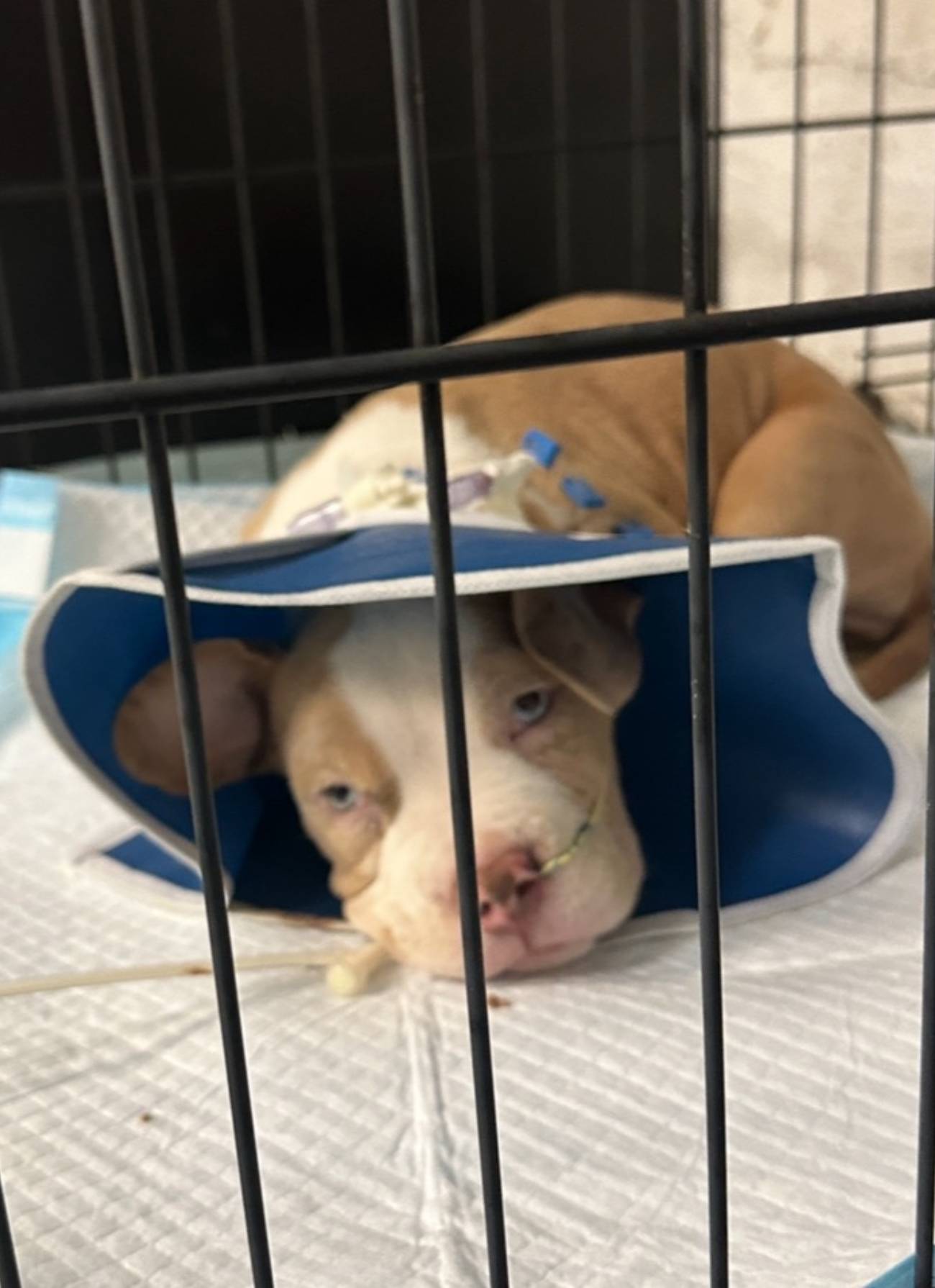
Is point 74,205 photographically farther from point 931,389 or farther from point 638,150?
point 931,389

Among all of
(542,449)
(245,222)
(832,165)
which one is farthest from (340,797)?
(832,165)

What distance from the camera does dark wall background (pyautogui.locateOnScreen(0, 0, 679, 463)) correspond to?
2.17m

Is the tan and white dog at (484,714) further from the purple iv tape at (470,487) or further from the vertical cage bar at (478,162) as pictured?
the vertical cage bar at (478,162)

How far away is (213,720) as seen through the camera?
1.11 m

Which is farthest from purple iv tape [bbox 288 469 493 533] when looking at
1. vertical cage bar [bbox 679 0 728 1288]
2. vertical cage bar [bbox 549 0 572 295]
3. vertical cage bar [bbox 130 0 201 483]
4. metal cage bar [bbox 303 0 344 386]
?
vertical cage bar [bbox 549 0 572 295]

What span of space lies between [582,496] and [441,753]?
35cm

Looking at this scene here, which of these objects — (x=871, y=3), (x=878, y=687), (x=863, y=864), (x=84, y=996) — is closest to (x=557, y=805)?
(x=863, y=864)

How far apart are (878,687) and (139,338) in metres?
1.04

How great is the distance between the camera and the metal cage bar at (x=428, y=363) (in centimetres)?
49

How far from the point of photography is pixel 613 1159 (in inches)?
30.9

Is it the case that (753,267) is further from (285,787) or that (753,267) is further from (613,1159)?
(613,1159)

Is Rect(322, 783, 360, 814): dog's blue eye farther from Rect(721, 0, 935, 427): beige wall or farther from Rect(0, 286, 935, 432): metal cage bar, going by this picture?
Rect(721, 0, 935, 427): beige wall

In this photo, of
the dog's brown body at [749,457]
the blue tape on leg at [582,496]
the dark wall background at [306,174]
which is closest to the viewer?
the blue tape on leg at [582,496]

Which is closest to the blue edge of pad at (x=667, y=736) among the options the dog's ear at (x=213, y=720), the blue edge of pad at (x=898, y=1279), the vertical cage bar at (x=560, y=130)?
the dog's ear at (x=213, y=720)
